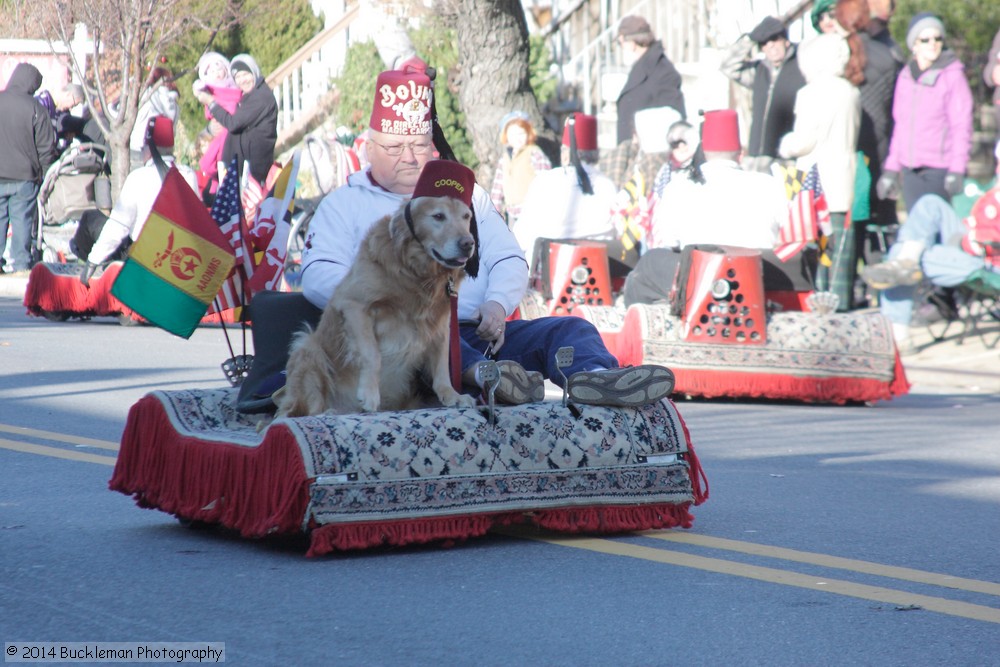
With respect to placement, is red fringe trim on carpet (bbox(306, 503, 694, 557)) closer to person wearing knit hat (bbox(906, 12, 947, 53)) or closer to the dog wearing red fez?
the dog wearing red fez

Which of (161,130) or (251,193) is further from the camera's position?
(251,193)

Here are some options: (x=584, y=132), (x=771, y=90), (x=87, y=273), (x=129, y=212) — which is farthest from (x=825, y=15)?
(x=87, y=273)

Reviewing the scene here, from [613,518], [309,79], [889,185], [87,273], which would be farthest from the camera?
[309,79]

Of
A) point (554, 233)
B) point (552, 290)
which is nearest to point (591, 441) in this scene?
point (552, 290)

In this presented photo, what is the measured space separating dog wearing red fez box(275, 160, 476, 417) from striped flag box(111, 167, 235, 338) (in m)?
0.62

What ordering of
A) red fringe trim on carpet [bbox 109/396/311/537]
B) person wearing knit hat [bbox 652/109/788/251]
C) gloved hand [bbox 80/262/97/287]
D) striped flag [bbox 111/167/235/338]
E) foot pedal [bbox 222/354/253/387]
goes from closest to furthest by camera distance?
red fringe trim on carpet [bbox 109/396/311/537]
striped flag [bbox 111/167/235/338]
foot pedal [bbox 222/354/253/387]
person wearing knit hat [bbox 652/109/788/251]
gloved hand [bbox 80/262/97/287]

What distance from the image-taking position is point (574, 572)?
5.03m

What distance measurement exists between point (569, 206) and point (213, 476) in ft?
27.5

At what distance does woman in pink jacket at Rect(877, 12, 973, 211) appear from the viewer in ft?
44.5

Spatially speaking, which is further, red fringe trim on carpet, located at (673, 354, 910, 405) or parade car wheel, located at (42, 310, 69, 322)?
parade car wheel, located at (42, 310, 69, 322)

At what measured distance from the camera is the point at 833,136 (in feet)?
45.9

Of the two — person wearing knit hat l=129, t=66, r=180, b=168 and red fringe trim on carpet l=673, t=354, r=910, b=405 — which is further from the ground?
person wearing knit hat l=129, t=66, r=180, b=168

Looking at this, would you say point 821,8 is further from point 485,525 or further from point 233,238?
point 485,525

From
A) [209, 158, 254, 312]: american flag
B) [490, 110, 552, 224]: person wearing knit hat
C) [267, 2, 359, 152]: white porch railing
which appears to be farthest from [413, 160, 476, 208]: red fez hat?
[267, 2, 359, 152]: white porch railing
